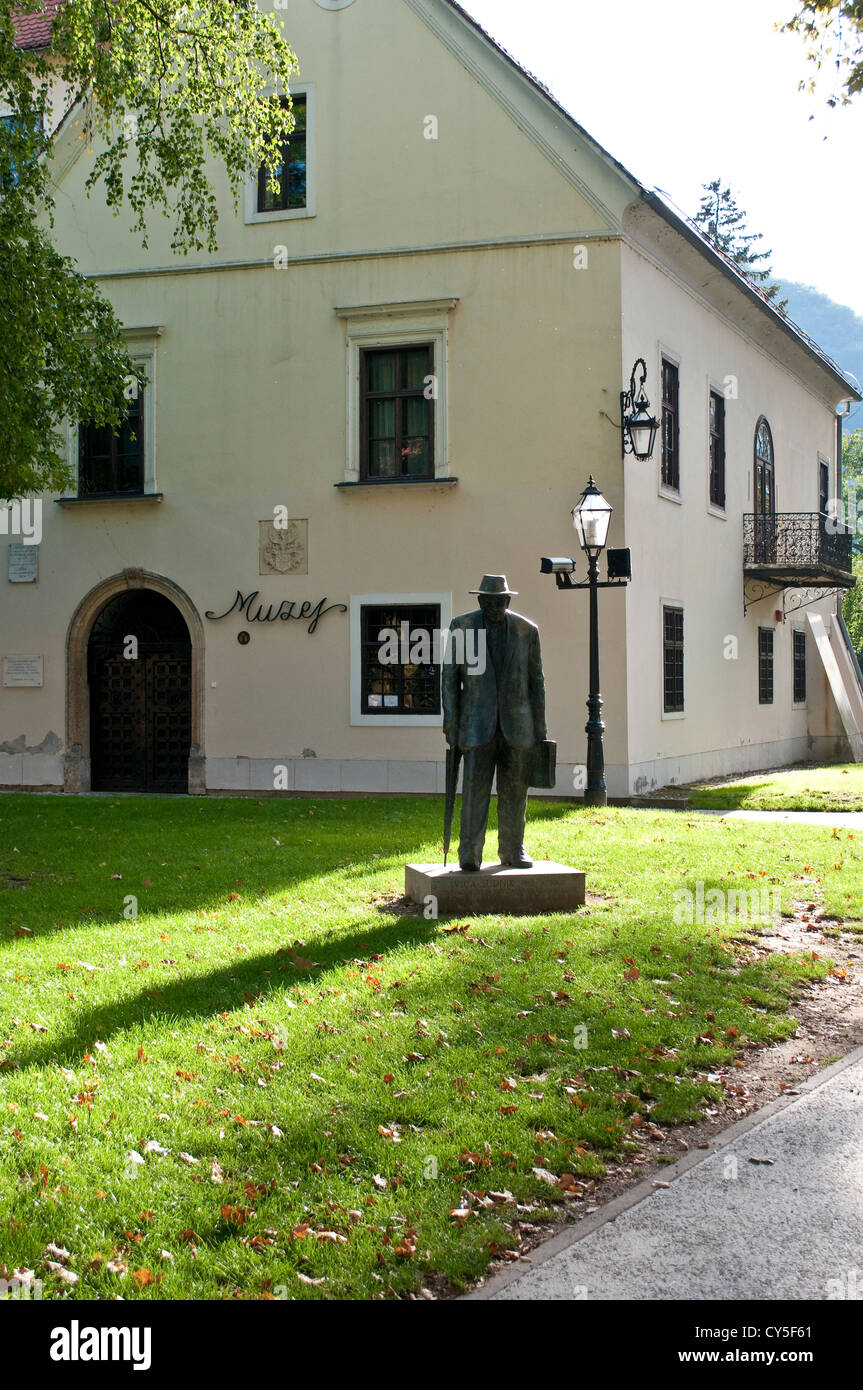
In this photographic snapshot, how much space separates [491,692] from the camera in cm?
887

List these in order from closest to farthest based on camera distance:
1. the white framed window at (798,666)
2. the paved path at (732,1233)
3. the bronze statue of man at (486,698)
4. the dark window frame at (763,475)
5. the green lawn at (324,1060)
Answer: the paved path at (732,1233) < the green lawn at (324,1060) < the bronze statue of man at (486,698) < the dark window frame at (763,475) < the white framed window at (798,666)

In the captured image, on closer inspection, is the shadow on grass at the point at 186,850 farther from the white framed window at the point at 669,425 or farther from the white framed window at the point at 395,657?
the white framed window at the point at 669,425

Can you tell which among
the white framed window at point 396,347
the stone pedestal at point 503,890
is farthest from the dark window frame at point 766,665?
the stone pedestal at point 503,890

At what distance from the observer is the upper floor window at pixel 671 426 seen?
20344mm

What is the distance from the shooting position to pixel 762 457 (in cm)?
2597

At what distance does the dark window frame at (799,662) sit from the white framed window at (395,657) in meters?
12.8

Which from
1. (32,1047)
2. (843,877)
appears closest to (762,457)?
(843,877)

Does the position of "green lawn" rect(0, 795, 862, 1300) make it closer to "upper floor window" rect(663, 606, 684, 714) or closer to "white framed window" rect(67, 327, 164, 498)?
"upper floor window" rect(663, 606, 684, 714)

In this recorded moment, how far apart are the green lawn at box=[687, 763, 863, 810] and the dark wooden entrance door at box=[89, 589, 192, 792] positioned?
8213 mm

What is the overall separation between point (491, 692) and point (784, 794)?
34.7ft

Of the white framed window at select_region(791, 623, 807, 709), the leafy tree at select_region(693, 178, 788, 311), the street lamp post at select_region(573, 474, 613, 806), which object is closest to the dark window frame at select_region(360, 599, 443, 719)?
the street lamp post at select_region(573, 474, 613, 806)

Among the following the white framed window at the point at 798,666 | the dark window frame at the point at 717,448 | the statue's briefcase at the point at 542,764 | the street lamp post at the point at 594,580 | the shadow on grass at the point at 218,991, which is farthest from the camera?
the white framed window at the point at 798,666

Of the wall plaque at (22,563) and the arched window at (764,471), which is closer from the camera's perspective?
the wall plaque at (22,563)

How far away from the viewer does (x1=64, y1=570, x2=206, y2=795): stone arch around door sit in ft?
64.0
